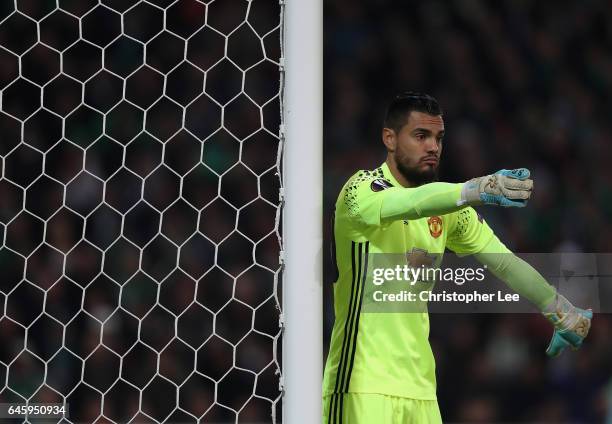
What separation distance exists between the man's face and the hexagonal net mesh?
724 millimetres

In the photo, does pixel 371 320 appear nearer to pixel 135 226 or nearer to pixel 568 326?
pixel 568 326

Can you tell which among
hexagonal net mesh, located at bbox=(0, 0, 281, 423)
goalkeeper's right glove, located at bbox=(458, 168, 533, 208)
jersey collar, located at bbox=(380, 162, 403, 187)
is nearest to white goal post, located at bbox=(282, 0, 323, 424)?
goalkeeper's right glove, located at bbox=(458, 168, 533, 208)

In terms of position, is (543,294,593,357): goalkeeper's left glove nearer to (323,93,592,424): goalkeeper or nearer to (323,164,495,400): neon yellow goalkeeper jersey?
(323,93,592,424): goalkeeper

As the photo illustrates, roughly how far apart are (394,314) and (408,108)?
1.17 feet

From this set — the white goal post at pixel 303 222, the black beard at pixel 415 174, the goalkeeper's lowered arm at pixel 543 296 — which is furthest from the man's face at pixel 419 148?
the white goal post at pixel 303 222

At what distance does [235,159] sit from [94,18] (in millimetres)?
554

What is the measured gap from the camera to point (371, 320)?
1576 millimetres

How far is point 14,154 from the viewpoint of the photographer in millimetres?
2637

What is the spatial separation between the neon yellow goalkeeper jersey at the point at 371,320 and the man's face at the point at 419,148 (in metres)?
0.04

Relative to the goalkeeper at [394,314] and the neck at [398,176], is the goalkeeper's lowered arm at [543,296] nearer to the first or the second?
the goalkeeper at [394,314]

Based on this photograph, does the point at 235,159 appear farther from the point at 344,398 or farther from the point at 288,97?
the point at 288,97

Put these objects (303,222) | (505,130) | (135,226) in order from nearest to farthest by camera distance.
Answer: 1. (303,222)
2. (135,226)
3. (505,130)

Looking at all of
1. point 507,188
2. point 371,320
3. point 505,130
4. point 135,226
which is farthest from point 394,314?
point 505,130

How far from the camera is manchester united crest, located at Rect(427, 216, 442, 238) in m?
1.64
